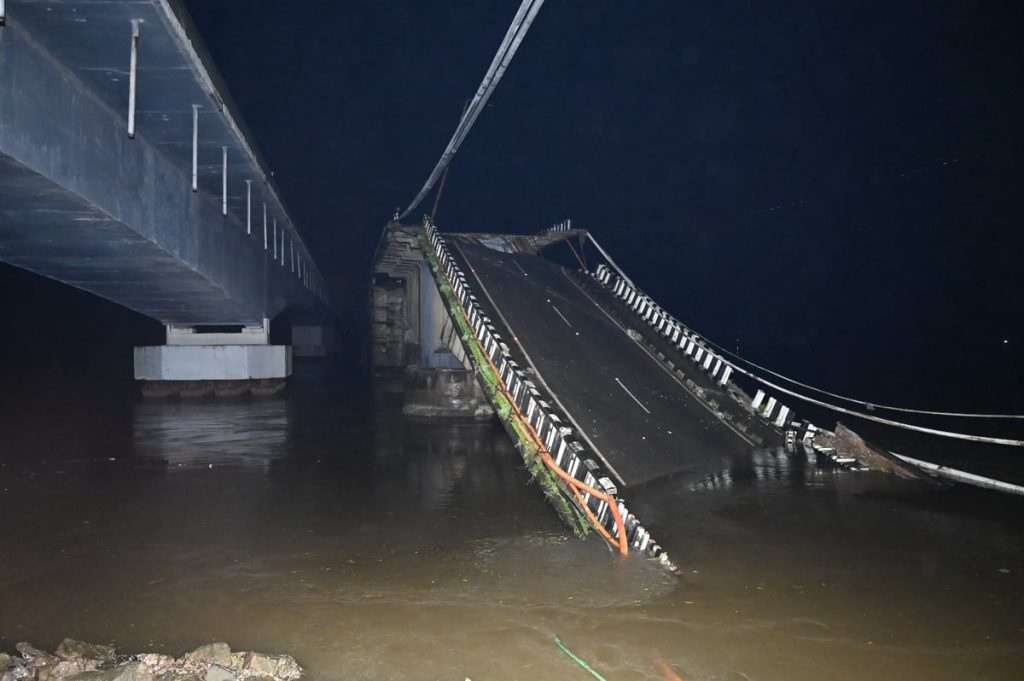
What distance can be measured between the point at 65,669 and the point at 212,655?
1047mm

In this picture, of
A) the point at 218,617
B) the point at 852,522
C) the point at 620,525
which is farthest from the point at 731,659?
the point at 852,522

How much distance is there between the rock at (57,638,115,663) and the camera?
19.0ft

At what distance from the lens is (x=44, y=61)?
11.0 metres

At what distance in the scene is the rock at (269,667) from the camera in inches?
222

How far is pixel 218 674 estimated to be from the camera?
5.44 metres

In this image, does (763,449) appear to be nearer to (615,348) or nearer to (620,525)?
(615,348)

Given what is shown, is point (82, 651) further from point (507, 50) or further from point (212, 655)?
point (507, 50)

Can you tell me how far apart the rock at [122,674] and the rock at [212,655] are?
1.16 feet

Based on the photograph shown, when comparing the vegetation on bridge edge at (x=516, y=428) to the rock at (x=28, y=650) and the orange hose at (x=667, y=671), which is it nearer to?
the orange hose at (x=667, y=671)

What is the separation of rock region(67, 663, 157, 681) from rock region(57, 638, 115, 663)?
1.39 feet

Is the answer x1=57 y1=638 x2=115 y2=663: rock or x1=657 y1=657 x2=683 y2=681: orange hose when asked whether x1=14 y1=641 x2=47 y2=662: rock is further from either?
x1=657 y1=657 x2=683 y2=681: orange hose

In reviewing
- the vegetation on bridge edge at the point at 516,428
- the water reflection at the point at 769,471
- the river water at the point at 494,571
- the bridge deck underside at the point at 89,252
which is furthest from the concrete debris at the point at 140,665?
the water reflection at the point at 769,471

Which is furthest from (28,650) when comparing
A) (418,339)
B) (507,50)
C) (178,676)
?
(418,339)

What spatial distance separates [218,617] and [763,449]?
41.6 feet
